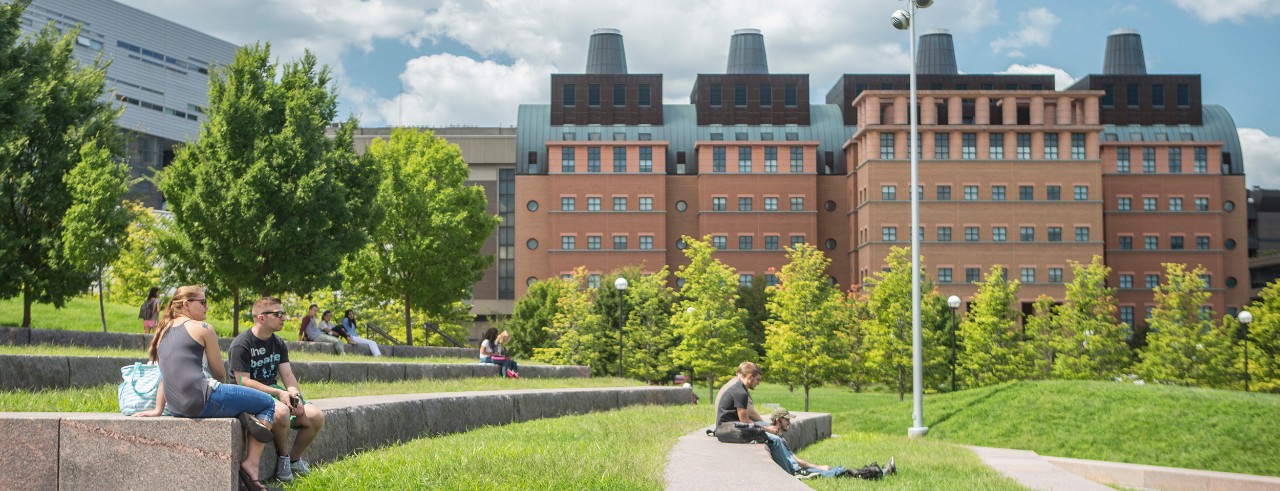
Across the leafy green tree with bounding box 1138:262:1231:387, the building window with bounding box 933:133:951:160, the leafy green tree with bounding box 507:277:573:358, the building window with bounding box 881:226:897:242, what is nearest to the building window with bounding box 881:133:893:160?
the building window with bounding box 933:133:951:160

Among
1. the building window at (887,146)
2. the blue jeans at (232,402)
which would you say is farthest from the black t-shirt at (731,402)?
the building window at (887,146)

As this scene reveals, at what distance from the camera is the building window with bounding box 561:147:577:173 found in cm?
9331

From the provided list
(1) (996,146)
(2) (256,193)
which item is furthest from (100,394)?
(1) (996,146)

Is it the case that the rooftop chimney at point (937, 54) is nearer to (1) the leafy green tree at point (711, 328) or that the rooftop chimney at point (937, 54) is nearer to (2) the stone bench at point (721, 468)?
(1) the leafy green tree at point (711, 328)

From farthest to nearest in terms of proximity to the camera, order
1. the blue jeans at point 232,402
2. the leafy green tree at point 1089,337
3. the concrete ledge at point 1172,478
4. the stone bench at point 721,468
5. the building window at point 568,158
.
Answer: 1. the building window at point 568,158
2. the leafy green tree at point 1089,337
3. the concrete ledge at point 1172,478
4. the stone bench at point 721,468
5. the blue jeans at point 232,402

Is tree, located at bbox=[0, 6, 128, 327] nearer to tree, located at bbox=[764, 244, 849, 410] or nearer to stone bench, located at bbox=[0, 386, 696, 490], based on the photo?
stone bench, located at bbox=[0, 386, 696, 490]

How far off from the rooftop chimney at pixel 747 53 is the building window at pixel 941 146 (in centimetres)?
1953

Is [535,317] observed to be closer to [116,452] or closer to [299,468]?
[299,468]

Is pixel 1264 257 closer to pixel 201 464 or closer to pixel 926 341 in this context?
pixel 926 341

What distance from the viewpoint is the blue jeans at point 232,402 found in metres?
8.20

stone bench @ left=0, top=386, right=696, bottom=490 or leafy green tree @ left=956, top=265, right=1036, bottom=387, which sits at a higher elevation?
stone bench @ left=0, top=386, right=696, bottom=490

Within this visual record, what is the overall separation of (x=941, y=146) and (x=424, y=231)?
5329cm

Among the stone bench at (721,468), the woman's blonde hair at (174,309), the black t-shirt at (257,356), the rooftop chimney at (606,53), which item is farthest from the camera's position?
the rooftop chimney at (606,53)

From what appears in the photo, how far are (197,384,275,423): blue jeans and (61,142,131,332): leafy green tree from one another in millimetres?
21023
